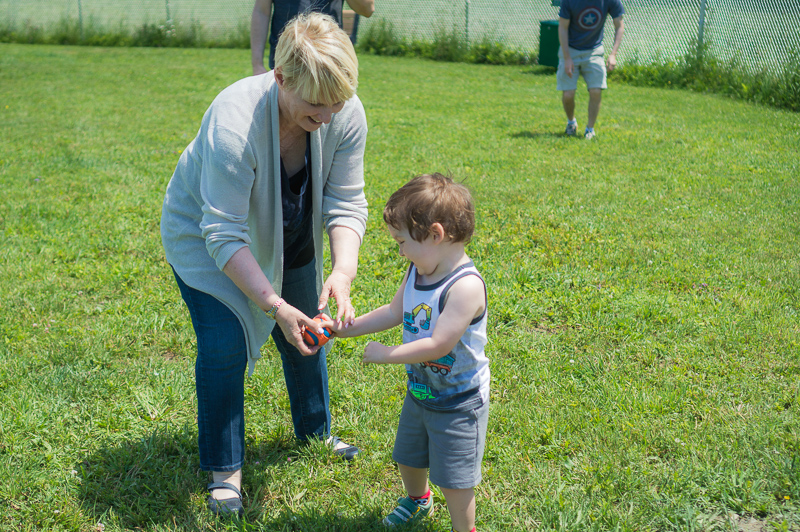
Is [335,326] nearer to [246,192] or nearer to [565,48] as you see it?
[246,192]

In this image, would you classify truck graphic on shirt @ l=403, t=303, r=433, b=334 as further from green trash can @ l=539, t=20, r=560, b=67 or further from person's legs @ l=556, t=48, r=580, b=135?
green trash can @ l=539, t=20, r=560, b=67

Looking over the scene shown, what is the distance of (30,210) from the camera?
19.5 ft

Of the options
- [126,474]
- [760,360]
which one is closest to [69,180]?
[126,474]

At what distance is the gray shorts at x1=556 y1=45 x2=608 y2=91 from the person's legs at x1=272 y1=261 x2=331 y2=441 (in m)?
6.87

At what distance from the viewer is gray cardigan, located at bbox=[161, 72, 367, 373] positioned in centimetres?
222

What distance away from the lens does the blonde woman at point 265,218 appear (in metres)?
2.16

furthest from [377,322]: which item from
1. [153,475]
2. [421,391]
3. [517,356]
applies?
[517,356]

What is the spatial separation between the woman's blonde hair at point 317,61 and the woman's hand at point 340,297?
0.64 meters

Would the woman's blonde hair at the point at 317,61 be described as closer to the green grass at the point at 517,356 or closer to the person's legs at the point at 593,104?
the green grass at the point at 517,356

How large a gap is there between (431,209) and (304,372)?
44.4 inches

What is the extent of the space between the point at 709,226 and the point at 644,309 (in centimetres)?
180

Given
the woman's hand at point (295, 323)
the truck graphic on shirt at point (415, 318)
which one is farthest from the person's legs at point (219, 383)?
the truck graphic on shirt at point (415, 318)

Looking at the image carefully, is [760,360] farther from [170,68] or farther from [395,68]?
[170,68]

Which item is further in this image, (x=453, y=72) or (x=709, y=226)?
(x=453, y=72)
